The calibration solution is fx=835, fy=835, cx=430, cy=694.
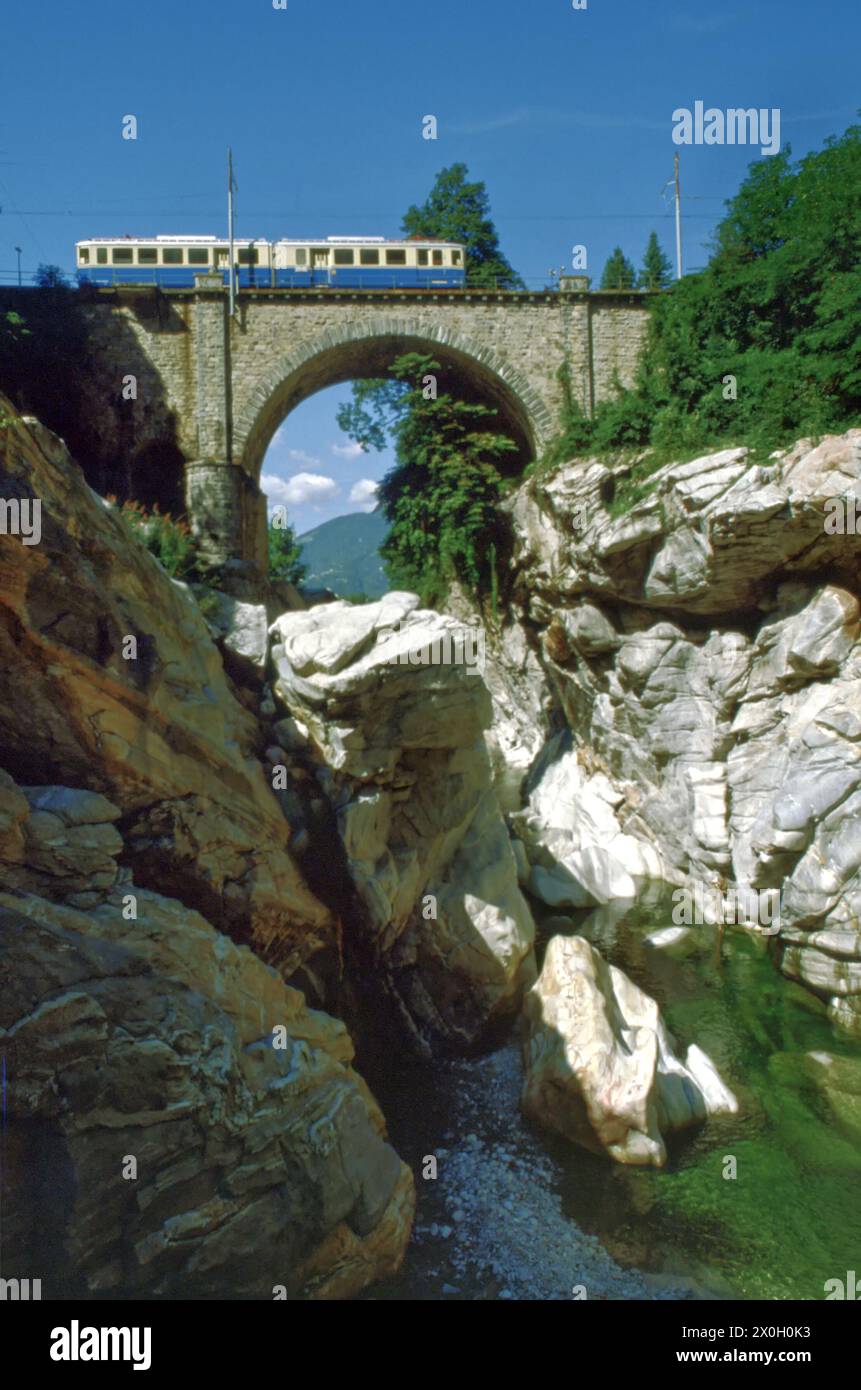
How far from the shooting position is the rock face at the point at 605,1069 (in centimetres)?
984

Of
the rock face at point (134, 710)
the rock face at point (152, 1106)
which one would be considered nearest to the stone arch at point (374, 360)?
the rock face at point (134, 710)

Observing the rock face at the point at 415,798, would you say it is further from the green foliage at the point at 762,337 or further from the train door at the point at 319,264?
the train door at the point at 319,264

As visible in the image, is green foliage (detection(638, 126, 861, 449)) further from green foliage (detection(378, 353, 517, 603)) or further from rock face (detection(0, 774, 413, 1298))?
rock face (detection(0, 774, 413, 1298))

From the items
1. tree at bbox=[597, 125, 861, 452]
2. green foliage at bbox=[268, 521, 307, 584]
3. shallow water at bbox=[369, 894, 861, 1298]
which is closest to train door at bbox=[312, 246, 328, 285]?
tree at bbox=[597, 125, 861, 452]

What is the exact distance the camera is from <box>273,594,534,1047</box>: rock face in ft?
35.3

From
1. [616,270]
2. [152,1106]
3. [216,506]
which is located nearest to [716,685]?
[216,506]

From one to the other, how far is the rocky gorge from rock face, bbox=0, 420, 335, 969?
3 cm

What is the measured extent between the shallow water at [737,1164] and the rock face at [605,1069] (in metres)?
0.24

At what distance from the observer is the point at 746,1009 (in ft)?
44.5

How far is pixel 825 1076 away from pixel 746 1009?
1970 millimetres

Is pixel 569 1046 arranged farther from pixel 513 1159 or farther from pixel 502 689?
pixel 502 689

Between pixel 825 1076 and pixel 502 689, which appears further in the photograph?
pixel 502 689

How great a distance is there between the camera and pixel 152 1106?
6.31 meters
